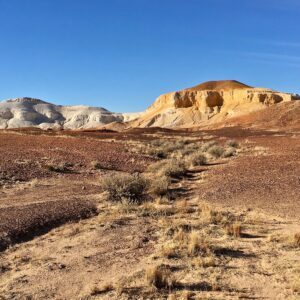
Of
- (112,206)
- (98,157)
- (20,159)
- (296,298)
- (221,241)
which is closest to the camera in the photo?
(296,298)

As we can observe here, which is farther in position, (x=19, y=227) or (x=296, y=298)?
(x=19, y=227)

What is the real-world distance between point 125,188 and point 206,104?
303 feet

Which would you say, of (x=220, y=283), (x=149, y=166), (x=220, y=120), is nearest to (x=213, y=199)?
(x=220, y=283)

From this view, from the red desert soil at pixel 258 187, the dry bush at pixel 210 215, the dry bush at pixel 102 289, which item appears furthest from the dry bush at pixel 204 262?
the red desert soil at pixel 258 187

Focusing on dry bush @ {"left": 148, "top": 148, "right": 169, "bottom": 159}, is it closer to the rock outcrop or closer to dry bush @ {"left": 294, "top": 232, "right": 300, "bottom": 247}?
dry bush @ {"left": 294, "top": 232, "right": 300, "bottom": 247}

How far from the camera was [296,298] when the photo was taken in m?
7.41

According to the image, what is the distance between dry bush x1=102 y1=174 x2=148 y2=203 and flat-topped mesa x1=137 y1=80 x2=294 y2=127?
80.2m

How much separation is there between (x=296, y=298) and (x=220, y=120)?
292 feet

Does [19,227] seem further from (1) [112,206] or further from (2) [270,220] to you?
(2) [270,220]

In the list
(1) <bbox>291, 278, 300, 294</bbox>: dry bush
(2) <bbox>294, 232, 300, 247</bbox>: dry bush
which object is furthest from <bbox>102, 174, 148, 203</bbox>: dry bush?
(1) <bbox>291, 278, 300, 294</bbox>: dry bush

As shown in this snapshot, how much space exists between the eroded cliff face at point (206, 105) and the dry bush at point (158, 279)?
87018mm

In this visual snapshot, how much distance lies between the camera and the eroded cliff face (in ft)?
320

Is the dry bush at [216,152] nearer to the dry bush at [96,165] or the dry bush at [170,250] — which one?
the dry bush at [96,165]

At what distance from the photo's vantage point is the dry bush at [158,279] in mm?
7879
